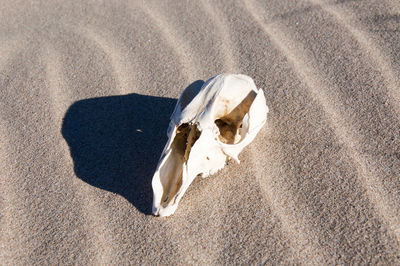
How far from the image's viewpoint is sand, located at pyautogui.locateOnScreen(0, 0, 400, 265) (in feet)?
5.53

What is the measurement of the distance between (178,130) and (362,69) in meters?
A: 1.07

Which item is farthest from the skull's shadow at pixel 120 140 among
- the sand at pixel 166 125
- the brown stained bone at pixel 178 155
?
the brown stained bone at pixel 178 155

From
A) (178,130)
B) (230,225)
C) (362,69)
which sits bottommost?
(362,69)

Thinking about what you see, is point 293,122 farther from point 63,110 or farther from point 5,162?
point 5,162

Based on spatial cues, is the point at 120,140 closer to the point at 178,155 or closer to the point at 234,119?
the point at 178,155

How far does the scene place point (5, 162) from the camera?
204 centimetres

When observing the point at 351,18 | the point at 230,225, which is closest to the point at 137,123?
the point at 230,225

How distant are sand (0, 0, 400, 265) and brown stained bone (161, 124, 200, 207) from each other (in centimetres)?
10

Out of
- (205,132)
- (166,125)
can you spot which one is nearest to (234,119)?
(205,132)

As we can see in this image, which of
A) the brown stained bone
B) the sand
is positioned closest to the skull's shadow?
the sand

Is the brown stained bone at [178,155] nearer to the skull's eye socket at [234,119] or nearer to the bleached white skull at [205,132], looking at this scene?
the bleached white skull at [205,132]

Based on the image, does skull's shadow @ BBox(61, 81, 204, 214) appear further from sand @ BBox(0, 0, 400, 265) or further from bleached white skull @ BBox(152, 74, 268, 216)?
bleached white skull @ BBox(152, 74, 268, 216)

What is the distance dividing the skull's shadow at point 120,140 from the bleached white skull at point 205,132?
0.40 feet

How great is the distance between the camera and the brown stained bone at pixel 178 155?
69.4 inches
